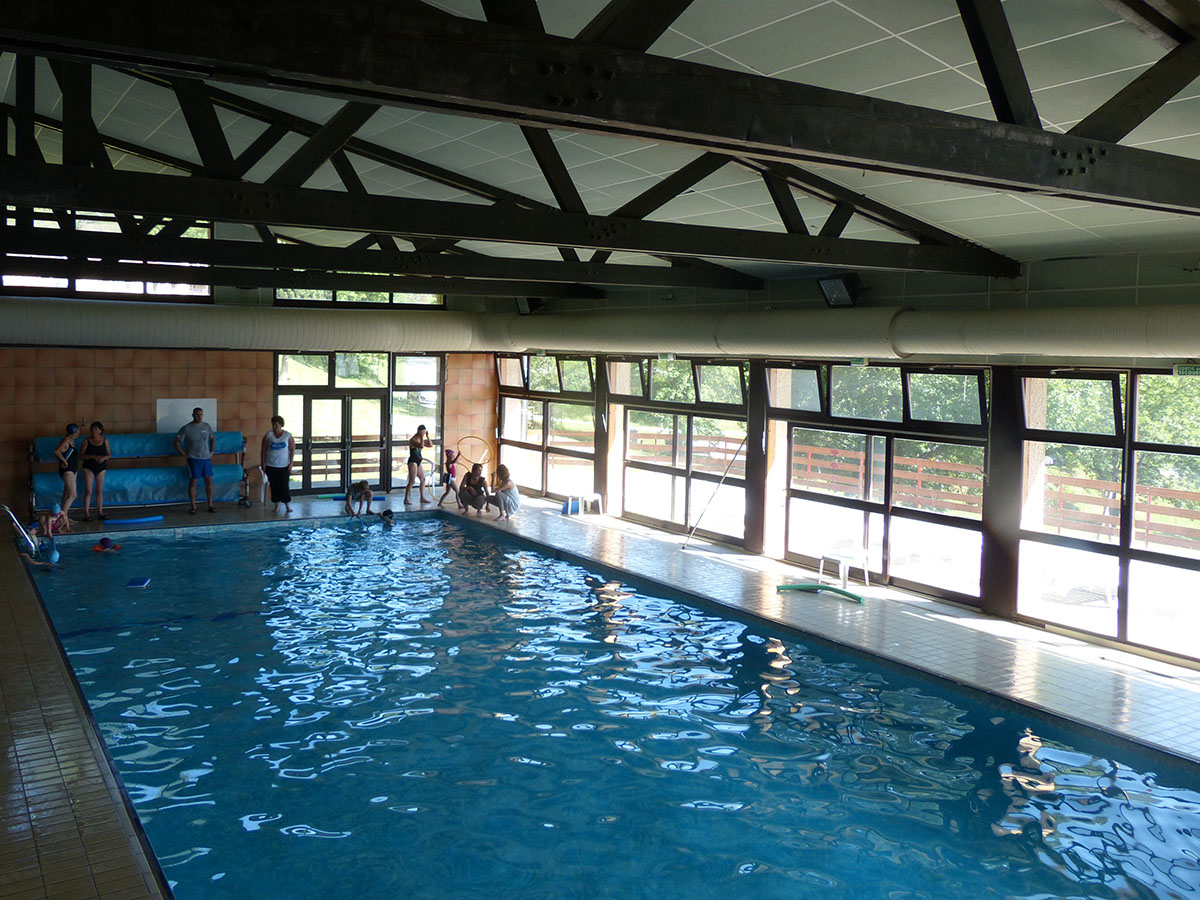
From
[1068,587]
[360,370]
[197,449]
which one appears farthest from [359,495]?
[1068,587]

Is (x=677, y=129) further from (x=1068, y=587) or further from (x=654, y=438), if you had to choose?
(x=654, y=438)

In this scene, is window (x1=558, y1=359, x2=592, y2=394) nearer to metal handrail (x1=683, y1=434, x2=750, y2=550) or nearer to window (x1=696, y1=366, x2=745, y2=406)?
window (x1=696, y1=366, x2=745, y2=406)

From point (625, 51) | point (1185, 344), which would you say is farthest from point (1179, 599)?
point (625, 51)

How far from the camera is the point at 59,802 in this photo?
191 inches

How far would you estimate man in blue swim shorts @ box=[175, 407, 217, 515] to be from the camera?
13.4 metres

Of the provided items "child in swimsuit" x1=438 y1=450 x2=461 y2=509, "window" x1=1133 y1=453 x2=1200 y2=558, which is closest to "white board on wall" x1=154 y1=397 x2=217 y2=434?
"child in swimsuit" x1=438 y1=450 x2=461 y2=509

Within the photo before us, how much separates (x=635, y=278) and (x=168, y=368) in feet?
27.3

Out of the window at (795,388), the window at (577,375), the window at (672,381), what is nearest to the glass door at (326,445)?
the window at (577,375)

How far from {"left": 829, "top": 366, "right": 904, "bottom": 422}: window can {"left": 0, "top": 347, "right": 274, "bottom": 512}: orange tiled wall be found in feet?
Answer: 28.7

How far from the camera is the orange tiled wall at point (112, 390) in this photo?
13.0 metres

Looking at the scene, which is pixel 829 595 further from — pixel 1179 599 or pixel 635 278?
pixel 635 278

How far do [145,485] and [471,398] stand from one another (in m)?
5.60

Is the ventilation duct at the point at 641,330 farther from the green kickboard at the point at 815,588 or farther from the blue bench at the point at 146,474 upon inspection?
the green kickboard at the point at 815,588

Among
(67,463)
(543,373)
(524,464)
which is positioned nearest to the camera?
(67,463)
